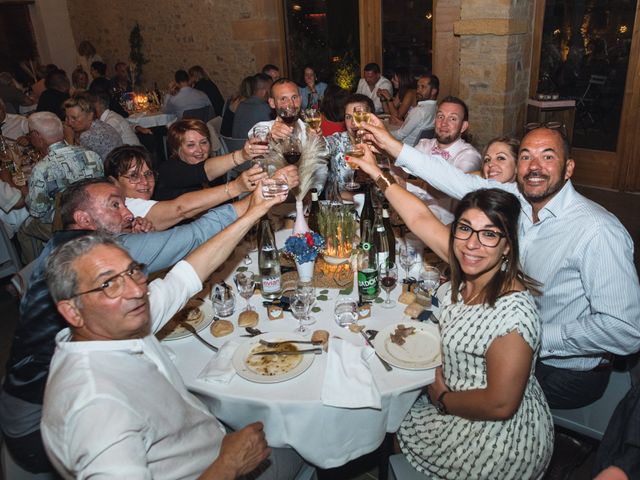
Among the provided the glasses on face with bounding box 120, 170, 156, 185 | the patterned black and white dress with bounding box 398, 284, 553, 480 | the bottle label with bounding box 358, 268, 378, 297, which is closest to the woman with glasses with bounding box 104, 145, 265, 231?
the glasses on face with bounding box 120, 170, 156, 185

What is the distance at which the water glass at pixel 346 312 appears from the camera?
6.59 ft

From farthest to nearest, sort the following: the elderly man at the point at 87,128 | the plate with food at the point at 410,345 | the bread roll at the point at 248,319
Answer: the elderly man at the point at 87,128 < the bread roll at the point at 248,319 < the plate with food at the point at 410,345

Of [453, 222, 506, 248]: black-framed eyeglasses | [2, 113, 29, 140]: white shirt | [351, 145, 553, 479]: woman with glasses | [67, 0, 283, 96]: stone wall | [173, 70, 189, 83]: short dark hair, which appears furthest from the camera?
[67, 0, 283, 96]: stone wall

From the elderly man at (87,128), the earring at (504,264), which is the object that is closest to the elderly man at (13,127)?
the elderly man at (87,128)

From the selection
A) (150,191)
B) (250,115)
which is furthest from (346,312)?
(250,115)

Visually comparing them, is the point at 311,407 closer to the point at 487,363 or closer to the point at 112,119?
the point at 487,363

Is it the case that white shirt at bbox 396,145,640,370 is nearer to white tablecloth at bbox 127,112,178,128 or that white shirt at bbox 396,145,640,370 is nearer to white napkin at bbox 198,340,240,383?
white napkin at bbox 198,340,240,383

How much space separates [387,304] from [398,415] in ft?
1.64

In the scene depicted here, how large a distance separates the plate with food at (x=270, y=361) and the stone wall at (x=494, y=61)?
4745 mm

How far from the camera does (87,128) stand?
4598mm

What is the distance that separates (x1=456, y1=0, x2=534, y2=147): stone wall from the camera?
17.6 ft

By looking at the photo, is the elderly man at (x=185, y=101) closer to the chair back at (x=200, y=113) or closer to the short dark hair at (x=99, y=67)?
the chair back at (x=200, y=113)

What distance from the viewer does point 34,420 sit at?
1795mm

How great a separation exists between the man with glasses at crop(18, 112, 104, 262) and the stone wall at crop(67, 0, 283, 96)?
533 cm
